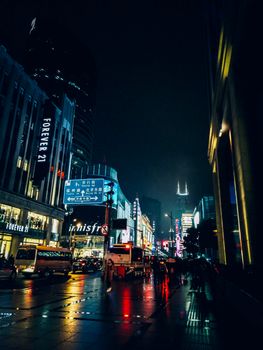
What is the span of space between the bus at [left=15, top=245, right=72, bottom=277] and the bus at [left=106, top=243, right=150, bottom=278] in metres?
6.66

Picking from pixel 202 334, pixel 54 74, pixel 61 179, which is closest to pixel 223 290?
pixel 202 334

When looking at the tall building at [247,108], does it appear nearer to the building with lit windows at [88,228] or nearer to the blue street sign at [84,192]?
the blue street sign at [84,192]

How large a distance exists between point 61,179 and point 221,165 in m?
34.7

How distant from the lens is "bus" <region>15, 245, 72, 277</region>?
25844 mm

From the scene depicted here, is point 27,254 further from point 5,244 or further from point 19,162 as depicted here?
point 19,162

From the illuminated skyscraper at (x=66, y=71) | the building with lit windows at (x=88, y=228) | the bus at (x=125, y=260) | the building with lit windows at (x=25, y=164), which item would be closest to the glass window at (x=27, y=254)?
the bus at (x=125, y=260)

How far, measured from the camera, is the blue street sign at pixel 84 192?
115 ft

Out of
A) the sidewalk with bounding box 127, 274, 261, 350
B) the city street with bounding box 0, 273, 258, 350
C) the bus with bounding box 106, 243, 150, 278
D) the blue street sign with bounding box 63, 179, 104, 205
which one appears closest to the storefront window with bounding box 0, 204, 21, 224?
the blue street sign with bounding box 63, 179, 104, 205

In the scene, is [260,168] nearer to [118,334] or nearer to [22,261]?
[118,334]

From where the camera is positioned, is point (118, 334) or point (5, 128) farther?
point (5, 128)

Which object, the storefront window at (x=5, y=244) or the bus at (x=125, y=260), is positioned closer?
the bus at (x=125, y=260)

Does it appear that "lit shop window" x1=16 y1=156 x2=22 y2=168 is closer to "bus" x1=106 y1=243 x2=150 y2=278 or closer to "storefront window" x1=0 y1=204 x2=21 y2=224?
"storefront window" x1=0 y1=204 x2=21 y2=224

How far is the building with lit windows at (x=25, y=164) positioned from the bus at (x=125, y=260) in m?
18.8

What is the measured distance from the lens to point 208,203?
131 meters
